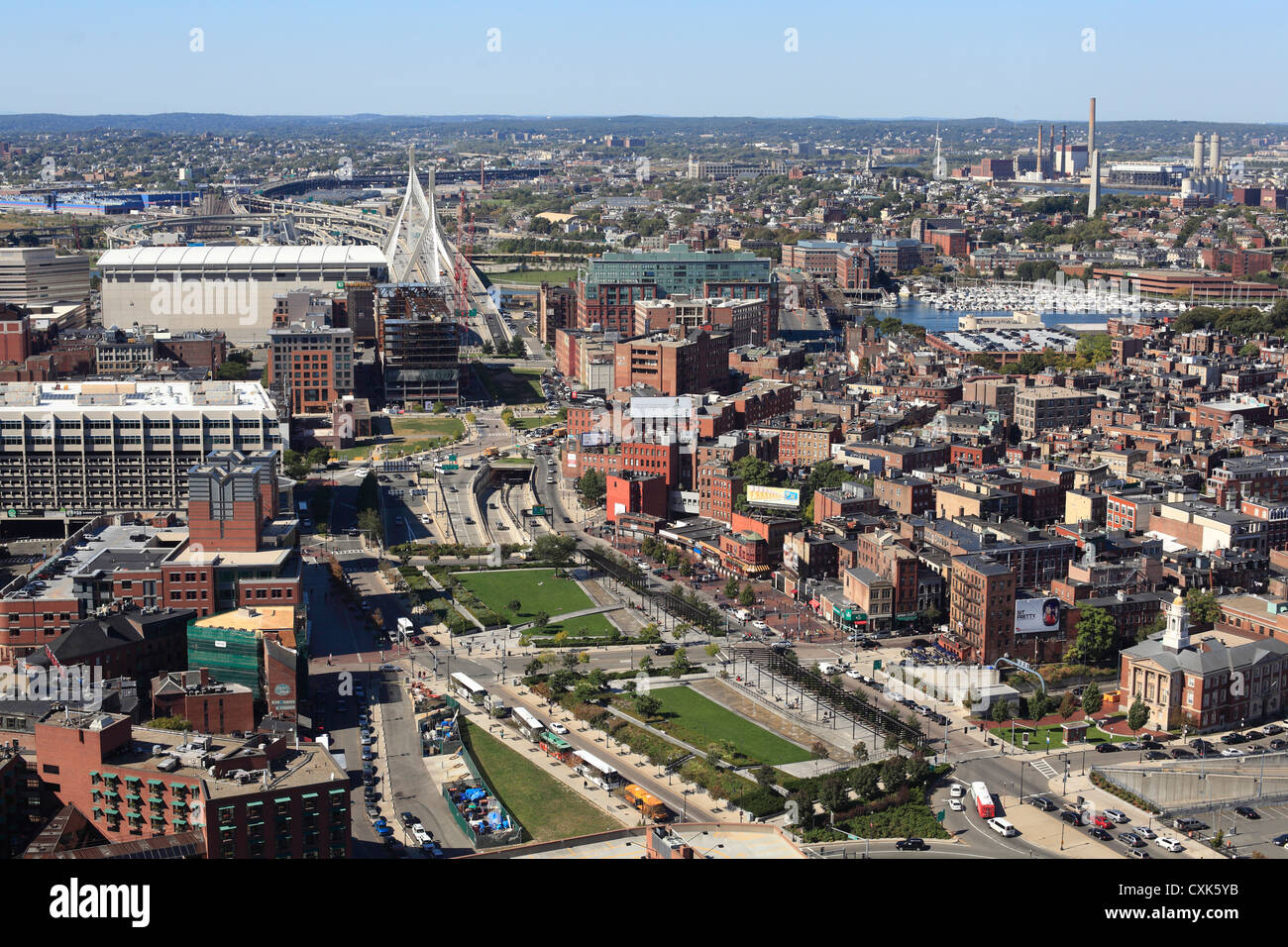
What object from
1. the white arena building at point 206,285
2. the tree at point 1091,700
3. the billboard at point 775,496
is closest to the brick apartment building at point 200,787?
the tree at point 1091,700

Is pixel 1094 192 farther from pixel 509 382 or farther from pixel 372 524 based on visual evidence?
pixel 372 524

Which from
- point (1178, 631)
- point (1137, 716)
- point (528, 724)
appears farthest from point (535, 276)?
point (1137, 716)

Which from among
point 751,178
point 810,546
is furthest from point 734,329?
point 751,178

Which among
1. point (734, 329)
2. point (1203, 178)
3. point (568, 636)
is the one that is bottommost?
point (568, 636)

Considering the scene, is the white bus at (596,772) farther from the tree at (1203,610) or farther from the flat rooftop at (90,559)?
the tree at (1203,610)

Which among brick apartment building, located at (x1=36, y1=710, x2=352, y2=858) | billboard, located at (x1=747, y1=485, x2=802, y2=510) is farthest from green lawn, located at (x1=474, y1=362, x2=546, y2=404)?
brick apartment building, located at (x1=36, y1=710, x2=352, y2=858)

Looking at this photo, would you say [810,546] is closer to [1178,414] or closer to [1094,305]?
[1178,414]
